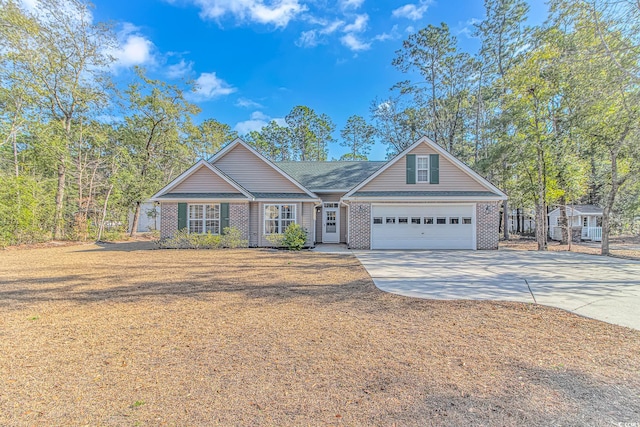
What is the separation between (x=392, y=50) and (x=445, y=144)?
9124 millimetres

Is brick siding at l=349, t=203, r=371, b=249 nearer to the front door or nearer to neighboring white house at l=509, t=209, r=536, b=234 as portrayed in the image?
the front door

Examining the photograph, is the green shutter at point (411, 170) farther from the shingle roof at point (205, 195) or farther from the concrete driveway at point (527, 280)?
the shingle roof at point (205, 195)

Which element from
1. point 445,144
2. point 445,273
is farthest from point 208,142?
point 445,273

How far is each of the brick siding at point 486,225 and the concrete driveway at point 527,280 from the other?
3161 millimetres

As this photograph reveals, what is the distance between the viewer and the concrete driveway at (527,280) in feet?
17.8

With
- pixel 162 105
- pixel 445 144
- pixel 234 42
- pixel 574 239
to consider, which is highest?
pixel 234 42

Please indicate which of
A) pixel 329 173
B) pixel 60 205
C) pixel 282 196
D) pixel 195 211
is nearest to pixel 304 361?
pixel 282 196

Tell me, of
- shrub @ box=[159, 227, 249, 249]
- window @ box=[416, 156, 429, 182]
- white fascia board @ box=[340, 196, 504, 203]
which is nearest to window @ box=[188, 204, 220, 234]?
shrub @ box=[159, 227, 249, 249]

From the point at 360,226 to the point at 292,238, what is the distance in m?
3.37

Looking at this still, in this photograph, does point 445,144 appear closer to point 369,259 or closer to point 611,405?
point 369,259

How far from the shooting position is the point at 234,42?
17.9 metres

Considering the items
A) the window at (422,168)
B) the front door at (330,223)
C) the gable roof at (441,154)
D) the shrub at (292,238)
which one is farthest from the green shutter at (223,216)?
the window at (422,168)

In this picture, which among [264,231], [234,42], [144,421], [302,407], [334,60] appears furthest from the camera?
[334,60]

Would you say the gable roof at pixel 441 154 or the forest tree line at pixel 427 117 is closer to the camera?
the forest tree line at pixel 427 117
